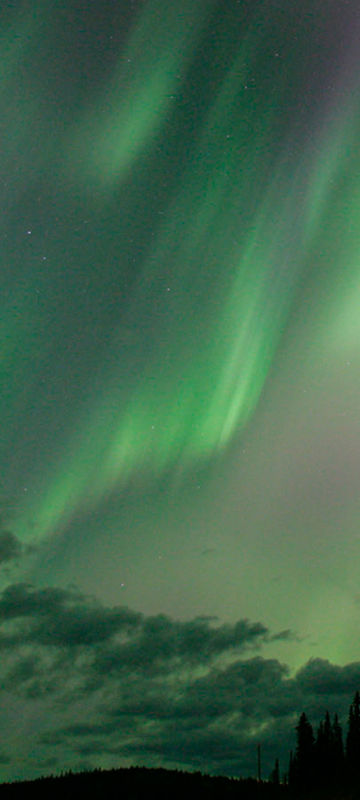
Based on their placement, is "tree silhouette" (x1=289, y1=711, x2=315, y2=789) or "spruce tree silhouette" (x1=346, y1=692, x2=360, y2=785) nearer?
"spruce tree silhouette" (x1=346, y1=692, x2=360, y2=785)

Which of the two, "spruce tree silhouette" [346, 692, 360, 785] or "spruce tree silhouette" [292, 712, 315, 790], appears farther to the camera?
"spruce tree silhouette" [292, 712, 315, 790]

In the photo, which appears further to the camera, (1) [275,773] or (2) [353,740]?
(1) [275,773]

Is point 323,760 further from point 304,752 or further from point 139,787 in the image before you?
point 139,787

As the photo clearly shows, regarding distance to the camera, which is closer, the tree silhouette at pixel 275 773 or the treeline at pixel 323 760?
the treeline at pixel 323 760

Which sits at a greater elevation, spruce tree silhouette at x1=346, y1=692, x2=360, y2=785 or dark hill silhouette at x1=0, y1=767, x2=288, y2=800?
spruce tree silhouette at x1=346, y1=692, x2=360, y2=785

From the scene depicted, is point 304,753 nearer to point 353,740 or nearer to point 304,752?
point 304,752

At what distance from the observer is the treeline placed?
12550 cm

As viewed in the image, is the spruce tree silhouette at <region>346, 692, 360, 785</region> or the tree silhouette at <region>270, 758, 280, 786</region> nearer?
the spruce tree silhouette at <region>346, 692, 360, 785</region>

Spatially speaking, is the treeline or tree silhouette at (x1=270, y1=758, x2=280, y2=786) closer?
the treeline

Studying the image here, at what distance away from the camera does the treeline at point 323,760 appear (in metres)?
126

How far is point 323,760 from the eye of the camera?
13925 centimetres

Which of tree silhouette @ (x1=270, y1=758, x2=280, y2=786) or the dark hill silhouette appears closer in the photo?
the dark hill silhouette

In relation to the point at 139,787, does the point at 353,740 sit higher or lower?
higher

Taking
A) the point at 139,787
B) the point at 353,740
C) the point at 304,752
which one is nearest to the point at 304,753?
the point at 304,752
